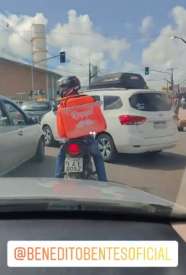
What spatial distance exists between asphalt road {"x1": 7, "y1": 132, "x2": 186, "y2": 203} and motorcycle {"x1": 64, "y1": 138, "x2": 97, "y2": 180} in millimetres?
1425

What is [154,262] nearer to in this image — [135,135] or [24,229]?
[24,229]

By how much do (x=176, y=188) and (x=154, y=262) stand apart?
5952mm

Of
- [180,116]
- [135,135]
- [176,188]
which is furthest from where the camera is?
[180,116]

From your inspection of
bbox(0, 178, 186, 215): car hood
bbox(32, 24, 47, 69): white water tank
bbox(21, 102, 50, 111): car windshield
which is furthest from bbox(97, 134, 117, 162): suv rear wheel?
bbox(32, 24, 47, 69): white water tank

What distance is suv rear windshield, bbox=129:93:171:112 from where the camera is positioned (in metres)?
11.1

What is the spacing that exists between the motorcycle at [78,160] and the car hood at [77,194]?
3.29 meters

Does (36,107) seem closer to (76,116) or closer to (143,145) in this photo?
(143,145)

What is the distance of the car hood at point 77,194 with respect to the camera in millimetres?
2527

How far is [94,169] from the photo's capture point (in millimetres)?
6840

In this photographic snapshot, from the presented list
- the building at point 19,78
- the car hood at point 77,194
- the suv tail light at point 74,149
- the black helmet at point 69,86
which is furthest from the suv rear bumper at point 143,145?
the building at point 19,78

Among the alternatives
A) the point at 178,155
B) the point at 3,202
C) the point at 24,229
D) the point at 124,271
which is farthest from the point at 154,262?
the point at 178,155

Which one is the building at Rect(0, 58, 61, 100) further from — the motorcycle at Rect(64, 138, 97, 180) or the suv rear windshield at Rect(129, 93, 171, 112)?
the motorcycle at Rect(64, 138, 97, 180)

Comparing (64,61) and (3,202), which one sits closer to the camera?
(3,202)

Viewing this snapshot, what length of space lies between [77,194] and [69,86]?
4.21m
